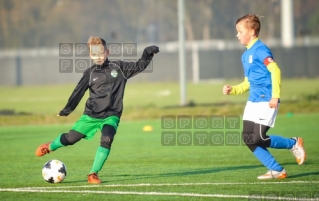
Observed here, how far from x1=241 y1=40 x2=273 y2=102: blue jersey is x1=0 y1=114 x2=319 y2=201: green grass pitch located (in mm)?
1102

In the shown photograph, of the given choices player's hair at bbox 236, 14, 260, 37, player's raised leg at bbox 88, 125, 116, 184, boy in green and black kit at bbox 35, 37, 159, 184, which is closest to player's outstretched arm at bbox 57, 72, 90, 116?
boy in green and black kit at bbox 35, 37, 159, 184

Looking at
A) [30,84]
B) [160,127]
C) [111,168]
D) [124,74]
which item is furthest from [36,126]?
[30,84]

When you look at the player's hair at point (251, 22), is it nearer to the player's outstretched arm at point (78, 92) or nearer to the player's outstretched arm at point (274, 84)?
the player's outstretched arm at point (274, 84)

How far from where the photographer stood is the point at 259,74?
8.66 metres

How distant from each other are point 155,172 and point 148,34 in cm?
3644

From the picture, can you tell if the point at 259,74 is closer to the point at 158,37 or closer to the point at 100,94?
the point at 100,94

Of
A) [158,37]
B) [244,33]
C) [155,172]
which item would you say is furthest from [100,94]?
[158,37]

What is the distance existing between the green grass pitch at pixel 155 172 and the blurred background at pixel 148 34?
2549 centimetres

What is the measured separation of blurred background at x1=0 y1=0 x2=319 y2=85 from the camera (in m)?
41.2

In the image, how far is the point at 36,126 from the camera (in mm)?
18938

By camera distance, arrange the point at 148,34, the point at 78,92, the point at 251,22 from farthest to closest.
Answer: the point at 148,34
the point at 78,92
the point at 251,22

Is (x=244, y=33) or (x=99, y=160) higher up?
(x=244, y=33)

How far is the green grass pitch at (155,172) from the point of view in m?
7.74

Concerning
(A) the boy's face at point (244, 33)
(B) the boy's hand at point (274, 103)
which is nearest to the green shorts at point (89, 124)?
(A) the boy's face at point (244, 33)
